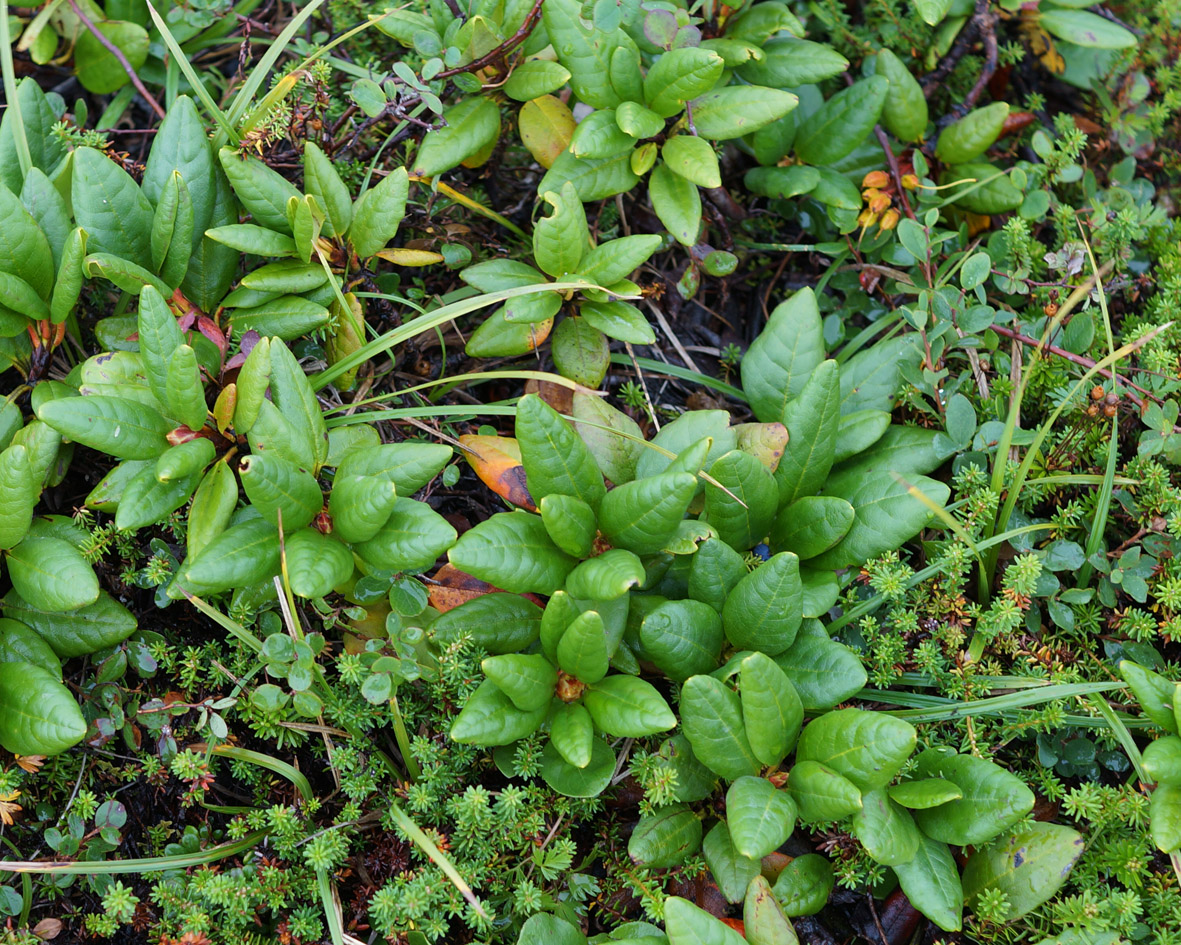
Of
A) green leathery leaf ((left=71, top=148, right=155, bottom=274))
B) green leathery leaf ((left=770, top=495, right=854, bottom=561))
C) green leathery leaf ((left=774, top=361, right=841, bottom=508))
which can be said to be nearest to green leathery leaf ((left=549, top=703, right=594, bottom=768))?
green leathery leaf ((left=770, top=495, right=854, bottom=561))

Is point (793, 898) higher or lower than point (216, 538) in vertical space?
lower

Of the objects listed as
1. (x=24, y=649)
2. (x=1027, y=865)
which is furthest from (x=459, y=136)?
(x=1027, y=865)

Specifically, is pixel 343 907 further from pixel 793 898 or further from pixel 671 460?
pixel 671 460

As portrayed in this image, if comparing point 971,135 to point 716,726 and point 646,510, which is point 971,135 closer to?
point 646,510

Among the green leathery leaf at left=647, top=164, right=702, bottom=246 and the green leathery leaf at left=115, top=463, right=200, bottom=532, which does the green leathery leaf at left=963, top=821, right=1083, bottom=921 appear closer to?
the green leathery leaf at left=647, top=164, right=702, bottom=246

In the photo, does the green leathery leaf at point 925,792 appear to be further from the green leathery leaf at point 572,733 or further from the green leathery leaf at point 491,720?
the green leathery leaf at point 491,720

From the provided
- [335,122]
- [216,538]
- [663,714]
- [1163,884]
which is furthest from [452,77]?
[1163,884]
